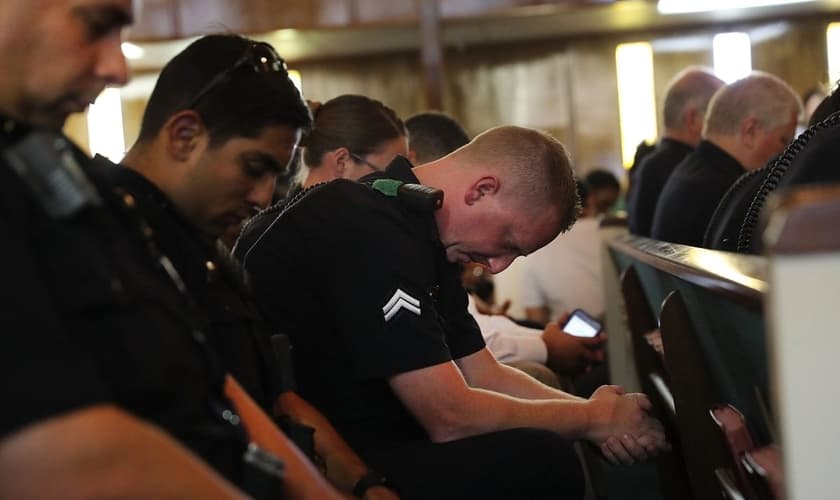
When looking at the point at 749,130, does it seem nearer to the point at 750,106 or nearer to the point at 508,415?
the point at 750,106

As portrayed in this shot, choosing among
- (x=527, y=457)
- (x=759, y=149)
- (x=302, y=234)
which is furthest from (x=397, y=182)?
(x=759, y=149)

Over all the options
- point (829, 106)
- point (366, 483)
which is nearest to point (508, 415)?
point (366, 483)

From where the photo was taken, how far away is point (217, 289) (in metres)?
1.86

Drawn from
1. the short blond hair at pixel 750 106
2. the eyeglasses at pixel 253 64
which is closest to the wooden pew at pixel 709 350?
the eyeglasses at pixel 253 64

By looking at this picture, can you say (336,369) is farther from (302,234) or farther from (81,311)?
(81,311)

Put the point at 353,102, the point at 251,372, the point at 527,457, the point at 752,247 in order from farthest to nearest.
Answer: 1. the point at 353,102
2. the point at 752,247
3. the point at 527,457
4. the point at 251,372

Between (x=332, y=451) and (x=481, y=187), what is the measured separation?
69 cm

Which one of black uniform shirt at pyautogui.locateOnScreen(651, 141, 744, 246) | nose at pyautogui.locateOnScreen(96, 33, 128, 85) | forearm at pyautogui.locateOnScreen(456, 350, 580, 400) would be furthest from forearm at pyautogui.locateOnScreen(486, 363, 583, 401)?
black uniform shirt at pyautogui.locateOnScreen(651, 141, 744, 246)

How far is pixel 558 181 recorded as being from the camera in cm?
264

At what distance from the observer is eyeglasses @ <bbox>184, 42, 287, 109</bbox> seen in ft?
6.09

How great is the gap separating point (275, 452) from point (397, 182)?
94 cm

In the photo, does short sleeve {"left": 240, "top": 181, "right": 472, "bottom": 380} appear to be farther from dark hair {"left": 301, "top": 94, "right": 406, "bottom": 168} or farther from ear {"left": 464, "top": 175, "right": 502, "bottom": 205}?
dark hair {"left": 301, "top": 94, "right": 406, "bottom": 168}

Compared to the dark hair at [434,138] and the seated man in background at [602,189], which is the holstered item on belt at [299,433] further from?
the seated man in background at [602,189]

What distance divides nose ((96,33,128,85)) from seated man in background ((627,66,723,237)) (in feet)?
14.7
